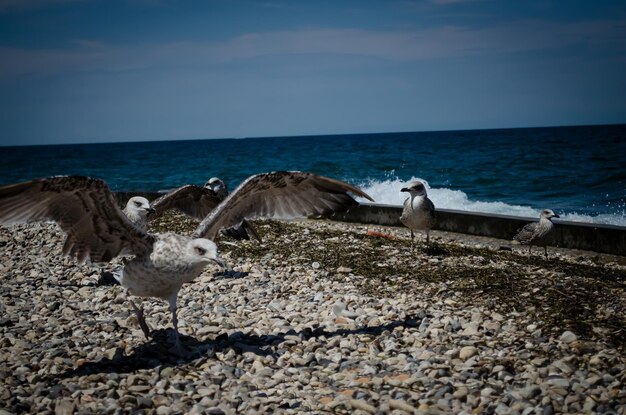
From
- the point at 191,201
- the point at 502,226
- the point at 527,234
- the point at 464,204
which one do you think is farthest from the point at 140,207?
the point at 464,204

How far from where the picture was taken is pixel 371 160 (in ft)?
127

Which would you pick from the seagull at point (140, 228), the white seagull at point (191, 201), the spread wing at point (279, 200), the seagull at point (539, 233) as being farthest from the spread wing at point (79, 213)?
the seagull at point (539, 233)

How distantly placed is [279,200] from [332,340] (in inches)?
52.2

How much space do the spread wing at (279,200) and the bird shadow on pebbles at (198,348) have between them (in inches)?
35.7

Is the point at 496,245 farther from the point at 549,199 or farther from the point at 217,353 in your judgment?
the point at 549,199

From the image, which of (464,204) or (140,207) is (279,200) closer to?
(140,207)

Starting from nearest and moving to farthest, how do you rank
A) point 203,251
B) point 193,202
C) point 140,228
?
point 203,251 → point 140,228 → point 193,202

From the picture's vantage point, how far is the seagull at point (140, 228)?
4.42 metres

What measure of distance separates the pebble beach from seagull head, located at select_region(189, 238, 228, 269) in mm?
780

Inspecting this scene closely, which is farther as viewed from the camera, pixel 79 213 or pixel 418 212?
pixel 418 212

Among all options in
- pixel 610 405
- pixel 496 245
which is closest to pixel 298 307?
pixel 610 405

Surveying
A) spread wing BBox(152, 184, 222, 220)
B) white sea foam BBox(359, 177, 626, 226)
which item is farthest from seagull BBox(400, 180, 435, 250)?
white sea foam BBox(359, 177, 626, 226)

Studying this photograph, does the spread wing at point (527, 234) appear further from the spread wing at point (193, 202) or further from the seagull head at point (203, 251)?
the seagull head at point (203, 251)

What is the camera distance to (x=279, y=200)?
5.48m
